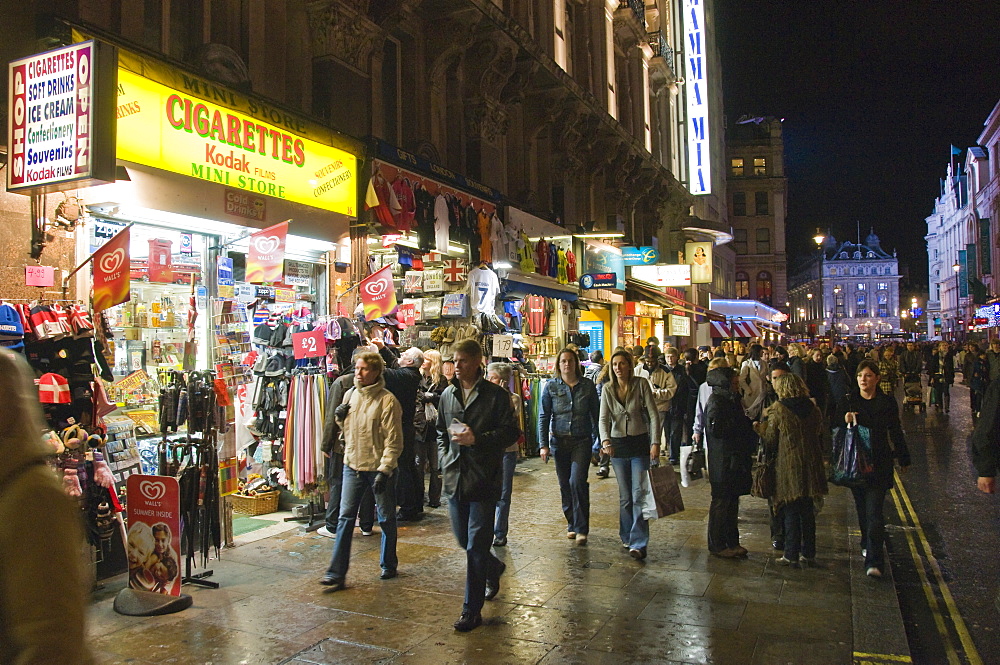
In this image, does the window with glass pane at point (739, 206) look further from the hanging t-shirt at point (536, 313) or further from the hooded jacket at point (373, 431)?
the hooded jacket at point (373, 431)

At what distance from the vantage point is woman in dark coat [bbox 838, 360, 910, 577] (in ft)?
21.2

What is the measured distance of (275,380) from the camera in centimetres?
877

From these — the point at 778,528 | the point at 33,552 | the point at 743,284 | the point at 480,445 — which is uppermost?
the point at 743,284

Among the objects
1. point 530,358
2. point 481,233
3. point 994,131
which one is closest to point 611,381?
point 481,233

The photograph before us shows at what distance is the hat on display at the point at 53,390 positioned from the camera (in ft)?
19.4

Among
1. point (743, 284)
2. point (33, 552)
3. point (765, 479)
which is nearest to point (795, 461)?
point (765, 479)

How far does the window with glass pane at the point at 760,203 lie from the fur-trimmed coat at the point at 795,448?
6222 cm

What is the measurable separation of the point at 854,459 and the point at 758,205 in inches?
2476

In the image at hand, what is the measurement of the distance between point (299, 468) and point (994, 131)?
2970 inches

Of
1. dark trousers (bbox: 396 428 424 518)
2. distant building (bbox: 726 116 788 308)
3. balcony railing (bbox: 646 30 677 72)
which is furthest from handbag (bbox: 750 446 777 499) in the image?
distant building (bbox: 726 116 788 308)

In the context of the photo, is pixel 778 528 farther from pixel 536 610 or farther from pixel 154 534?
pixel 154 534

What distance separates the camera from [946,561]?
7.36 metres

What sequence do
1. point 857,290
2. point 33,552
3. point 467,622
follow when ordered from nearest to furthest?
1. point 33,552
2. point 467,622
3. point 857,290

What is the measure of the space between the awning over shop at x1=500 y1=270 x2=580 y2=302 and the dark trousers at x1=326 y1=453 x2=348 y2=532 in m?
6.29
